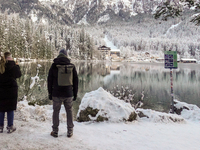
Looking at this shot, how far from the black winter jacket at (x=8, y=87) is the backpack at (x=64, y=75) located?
1.08m

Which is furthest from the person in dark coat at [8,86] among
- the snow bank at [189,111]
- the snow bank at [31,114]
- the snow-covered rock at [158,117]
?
the snow bank at [189,111]

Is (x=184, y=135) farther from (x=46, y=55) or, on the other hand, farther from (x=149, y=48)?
(x=149, y=48)

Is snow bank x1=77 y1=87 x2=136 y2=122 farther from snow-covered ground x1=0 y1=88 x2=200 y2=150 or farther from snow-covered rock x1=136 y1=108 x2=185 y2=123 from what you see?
snow-covered rock x1=136 y1=108 x2=185 y2=123

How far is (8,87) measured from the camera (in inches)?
142

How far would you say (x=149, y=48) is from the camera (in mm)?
175625

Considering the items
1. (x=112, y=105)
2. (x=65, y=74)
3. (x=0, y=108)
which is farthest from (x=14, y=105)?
(x=112, y=105)

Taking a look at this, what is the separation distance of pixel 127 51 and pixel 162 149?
14883cm

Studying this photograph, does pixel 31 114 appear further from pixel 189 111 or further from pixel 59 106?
pixel 189 111

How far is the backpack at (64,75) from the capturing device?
11.7ft

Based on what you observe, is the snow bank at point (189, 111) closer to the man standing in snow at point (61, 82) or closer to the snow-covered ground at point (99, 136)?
the snow-covered ground at point (99, 136)

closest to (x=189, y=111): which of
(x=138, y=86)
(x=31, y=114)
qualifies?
(x=31, y=114)

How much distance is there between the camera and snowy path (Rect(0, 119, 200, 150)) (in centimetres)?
326

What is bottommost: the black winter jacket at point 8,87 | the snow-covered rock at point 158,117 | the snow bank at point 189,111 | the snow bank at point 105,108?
the snow bank at point 189,111

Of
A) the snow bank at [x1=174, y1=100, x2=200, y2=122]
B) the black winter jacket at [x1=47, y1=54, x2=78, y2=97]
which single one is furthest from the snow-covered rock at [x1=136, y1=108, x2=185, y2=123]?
the black winter jacket at [x1=47, y1=54, x2=78, y2=97]
